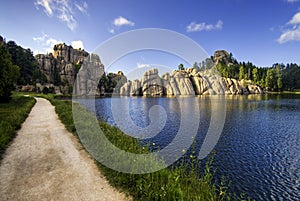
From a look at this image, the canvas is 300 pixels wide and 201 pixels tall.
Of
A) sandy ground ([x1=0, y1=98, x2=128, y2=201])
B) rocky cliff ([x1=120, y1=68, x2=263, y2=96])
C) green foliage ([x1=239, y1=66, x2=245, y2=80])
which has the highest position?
green foliage ([x1=239, y1=66, x2=245, y2=80])

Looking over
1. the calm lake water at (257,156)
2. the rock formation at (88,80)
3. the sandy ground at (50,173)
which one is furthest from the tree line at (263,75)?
the sandy ground at (50,173)

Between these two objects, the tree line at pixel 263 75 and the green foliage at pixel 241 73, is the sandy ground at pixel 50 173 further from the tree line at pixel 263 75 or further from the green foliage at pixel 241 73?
the green foliage at pixel 241 73

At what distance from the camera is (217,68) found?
470 ft

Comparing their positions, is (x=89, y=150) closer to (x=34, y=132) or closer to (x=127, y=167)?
(x=127, y=167)

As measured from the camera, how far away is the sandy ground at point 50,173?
8.04 m

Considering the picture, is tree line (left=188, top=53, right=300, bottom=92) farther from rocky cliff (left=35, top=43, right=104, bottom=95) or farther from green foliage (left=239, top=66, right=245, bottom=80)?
rocky cliff (left=35, top=43, right=104, bottom=95)

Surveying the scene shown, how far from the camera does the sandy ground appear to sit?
8039mm

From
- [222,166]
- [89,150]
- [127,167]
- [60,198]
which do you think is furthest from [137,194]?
[222,166]

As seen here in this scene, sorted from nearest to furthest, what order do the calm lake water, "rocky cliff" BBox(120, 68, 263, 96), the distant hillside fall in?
the calm lake water → the distant hillside → "rocky cliff" BBox(120, 68, 263, 96)

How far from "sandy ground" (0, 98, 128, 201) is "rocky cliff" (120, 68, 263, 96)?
114254 mm

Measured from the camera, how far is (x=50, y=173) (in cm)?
994

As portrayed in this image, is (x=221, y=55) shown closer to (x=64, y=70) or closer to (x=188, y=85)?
(x=188, y=85)

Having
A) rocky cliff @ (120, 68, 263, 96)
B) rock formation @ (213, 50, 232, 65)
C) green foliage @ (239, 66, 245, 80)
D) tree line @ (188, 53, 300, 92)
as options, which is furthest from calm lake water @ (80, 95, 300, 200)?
rock formation @ (213, 50, 232, 65)

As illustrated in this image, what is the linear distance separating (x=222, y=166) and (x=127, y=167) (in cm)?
940
